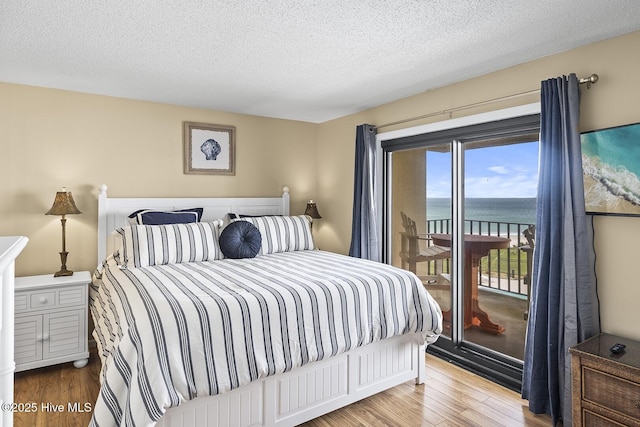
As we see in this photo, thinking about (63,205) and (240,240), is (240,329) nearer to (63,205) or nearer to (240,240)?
(240,240)

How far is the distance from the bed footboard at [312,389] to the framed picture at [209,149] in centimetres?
256

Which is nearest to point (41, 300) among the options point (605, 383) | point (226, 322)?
point (226, 322)

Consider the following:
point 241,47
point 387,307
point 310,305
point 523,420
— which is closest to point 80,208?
point 241,47

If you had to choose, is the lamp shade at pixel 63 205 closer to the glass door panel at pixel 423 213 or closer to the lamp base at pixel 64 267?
the lamp base at pixel 64 267

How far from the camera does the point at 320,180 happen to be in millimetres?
4785

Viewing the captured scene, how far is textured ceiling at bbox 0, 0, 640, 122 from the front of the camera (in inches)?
77.0

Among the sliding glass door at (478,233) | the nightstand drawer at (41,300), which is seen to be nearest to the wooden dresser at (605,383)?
the sliding glass door at (478,233)

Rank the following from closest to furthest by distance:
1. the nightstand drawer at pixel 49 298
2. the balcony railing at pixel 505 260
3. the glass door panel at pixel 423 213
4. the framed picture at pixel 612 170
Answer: the framed picture at pixel 612 170
the nightstand drawer at pixel 49 298
the balcony railing at pixel 505 260
the glass door panel at pixel 423 213

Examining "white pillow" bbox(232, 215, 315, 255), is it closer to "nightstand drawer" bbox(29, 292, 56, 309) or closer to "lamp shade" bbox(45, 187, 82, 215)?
"lamp shade" bbox(45, 187, 82, 215)

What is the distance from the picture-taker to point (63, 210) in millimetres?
3115

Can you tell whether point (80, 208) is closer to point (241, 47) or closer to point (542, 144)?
point (241, 47)

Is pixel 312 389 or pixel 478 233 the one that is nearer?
pixel 312 389

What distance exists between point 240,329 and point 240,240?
1.42 metres

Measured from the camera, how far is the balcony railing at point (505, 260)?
2947 mm
